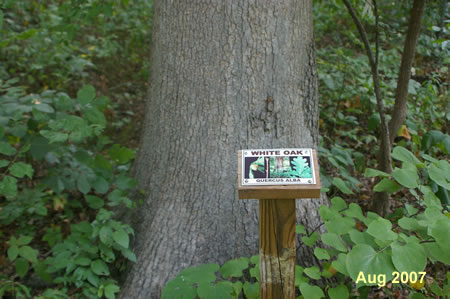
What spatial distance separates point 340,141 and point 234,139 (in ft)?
7.54

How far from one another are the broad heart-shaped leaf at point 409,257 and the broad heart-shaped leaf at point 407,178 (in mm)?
378

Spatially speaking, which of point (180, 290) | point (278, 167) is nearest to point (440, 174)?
point (278, 167)

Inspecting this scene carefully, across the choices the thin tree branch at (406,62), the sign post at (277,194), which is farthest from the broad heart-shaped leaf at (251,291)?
the thin tree branch at (406,62)

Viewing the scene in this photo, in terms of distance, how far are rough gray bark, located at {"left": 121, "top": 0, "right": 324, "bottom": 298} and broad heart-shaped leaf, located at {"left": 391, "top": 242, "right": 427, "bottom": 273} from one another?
0.86m

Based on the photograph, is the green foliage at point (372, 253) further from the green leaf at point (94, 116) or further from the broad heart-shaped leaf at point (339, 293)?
the green leaf at point (94, 116)

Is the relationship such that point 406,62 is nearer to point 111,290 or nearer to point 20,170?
point 111,290

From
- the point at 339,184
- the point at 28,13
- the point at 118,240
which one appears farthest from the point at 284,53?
the point at 28,13

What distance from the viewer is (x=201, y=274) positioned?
2041 mm

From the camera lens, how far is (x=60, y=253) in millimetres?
2555

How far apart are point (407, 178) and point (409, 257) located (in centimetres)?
49

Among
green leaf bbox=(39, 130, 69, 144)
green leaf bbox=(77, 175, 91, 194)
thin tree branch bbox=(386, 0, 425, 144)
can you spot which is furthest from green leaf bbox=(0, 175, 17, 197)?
thin tree branch bbox=(386, 0, 425, 144)

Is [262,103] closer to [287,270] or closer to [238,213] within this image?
[238,213]

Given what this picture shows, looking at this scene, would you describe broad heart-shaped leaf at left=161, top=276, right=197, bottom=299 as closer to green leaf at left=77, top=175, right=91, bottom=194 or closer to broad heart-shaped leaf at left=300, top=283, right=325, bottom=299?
broad heart-shaped leaf at left=300, top=283, right=325, bottom=299

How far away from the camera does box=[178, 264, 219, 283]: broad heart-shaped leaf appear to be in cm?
200
